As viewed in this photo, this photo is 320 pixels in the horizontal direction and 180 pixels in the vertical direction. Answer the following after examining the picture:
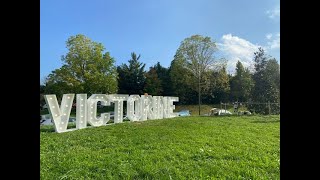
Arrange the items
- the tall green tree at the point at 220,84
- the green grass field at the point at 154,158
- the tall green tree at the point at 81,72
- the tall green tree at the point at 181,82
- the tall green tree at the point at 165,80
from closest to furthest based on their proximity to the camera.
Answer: the green grass field at the point at 154,158 → the tall green tree at the point at 81,72 → the tall green tree at the point at 181,82 → the tall green tree at the point at 220,84 → the tall green tree at the point at 165,80

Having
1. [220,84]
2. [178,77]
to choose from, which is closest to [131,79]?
[178,77]

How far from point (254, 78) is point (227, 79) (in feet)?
5.00

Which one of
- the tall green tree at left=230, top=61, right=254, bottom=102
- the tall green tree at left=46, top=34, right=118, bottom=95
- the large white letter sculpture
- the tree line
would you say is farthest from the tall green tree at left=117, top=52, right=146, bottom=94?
the large white letter sculpture

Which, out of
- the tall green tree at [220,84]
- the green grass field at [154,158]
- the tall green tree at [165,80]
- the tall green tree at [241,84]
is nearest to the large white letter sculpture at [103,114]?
the green grass field at [154,158]

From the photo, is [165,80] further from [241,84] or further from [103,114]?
[103,114]

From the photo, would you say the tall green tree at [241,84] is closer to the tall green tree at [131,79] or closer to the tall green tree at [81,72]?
the tall green tree at [131,79]

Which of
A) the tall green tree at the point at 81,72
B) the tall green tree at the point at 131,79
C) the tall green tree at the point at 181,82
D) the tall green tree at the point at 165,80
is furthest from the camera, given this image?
the tall green tree at the point at 131,79

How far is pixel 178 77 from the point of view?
13.4m

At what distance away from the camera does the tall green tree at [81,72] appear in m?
11.4

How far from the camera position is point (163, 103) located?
8828 millimetres

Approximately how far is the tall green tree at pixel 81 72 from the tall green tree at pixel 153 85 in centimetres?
287

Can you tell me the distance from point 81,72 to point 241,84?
7.46m
